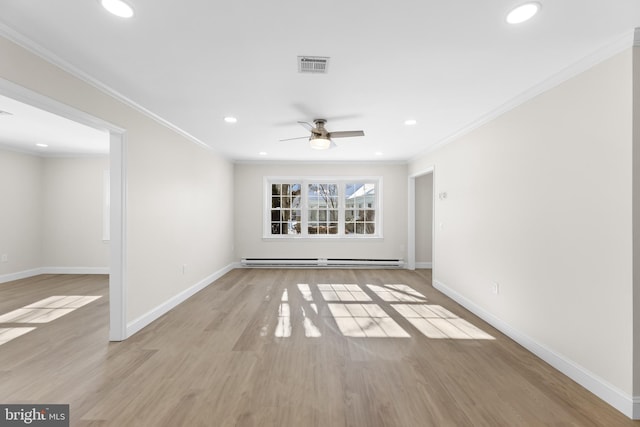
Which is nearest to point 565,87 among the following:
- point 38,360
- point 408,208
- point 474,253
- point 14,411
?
point 474,253

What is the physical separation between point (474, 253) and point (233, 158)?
493 centimetres

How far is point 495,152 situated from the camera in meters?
3.23

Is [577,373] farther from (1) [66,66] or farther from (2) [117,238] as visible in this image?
(1) [66,66]

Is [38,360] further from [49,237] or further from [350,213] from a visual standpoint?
[350,213]

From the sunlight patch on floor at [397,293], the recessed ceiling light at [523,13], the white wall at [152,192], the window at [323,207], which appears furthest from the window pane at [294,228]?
the recessed ceiling light at [523,13]

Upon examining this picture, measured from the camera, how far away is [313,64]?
7.23ft

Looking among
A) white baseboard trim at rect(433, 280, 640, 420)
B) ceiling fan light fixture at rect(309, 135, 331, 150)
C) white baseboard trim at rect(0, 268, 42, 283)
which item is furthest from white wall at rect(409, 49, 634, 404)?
white baseboard trim at rect(0, 268, 42, 283)

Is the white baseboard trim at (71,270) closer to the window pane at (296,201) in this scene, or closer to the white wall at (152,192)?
the white wall at (152,192)

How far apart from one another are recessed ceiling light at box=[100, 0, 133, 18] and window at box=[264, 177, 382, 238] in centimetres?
503

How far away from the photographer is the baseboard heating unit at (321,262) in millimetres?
6387

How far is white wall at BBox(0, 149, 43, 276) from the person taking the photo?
17.0ft

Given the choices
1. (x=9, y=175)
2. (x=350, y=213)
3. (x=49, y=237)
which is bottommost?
(x=49, y=237)

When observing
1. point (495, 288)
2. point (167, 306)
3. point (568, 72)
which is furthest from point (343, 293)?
point (568, 72)

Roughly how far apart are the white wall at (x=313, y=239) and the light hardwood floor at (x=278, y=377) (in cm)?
299
